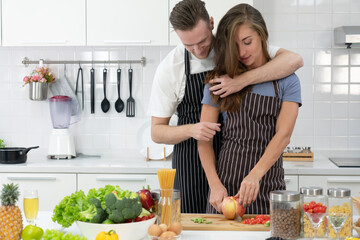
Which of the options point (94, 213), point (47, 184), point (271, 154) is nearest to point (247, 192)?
point (271, 154)

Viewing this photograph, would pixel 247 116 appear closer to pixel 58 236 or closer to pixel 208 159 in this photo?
pixel 208 159

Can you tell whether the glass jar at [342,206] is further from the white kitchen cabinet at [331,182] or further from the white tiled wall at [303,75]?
the white tiled wall at [303,75]

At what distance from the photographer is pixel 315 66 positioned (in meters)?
4.03

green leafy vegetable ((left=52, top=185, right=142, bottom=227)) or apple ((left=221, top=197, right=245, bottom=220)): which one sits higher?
green leafy vegetable ((left=52, top=185, right=142, bottom=227))

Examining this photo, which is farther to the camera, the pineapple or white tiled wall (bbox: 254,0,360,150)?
white tiled wall (bbox: 254,0,360,150)

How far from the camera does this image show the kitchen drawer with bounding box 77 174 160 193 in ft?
11.6

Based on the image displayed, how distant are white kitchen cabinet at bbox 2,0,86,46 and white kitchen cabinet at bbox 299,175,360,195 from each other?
5.97 feet

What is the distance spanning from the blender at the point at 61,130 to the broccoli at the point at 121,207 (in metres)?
2.19

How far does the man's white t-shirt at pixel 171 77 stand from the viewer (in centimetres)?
259

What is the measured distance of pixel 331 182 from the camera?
338 centimetres

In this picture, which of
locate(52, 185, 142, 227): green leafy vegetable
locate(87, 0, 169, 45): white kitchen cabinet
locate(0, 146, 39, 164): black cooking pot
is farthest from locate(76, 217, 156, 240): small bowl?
locate(87, 0, 169, 45): white kitchen cabinet

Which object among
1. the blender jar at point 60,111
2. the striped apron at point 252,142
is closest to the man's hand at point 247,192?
the striped apron at point 252,142

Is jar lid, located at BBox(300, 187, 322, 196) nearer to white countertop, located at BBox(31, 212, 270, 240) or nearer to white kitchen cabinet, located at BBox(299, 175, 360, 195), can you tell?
white countertop, located at BBox(31, 212, 270, 240)

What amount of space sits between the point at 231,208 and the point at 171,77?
2.63 ft
